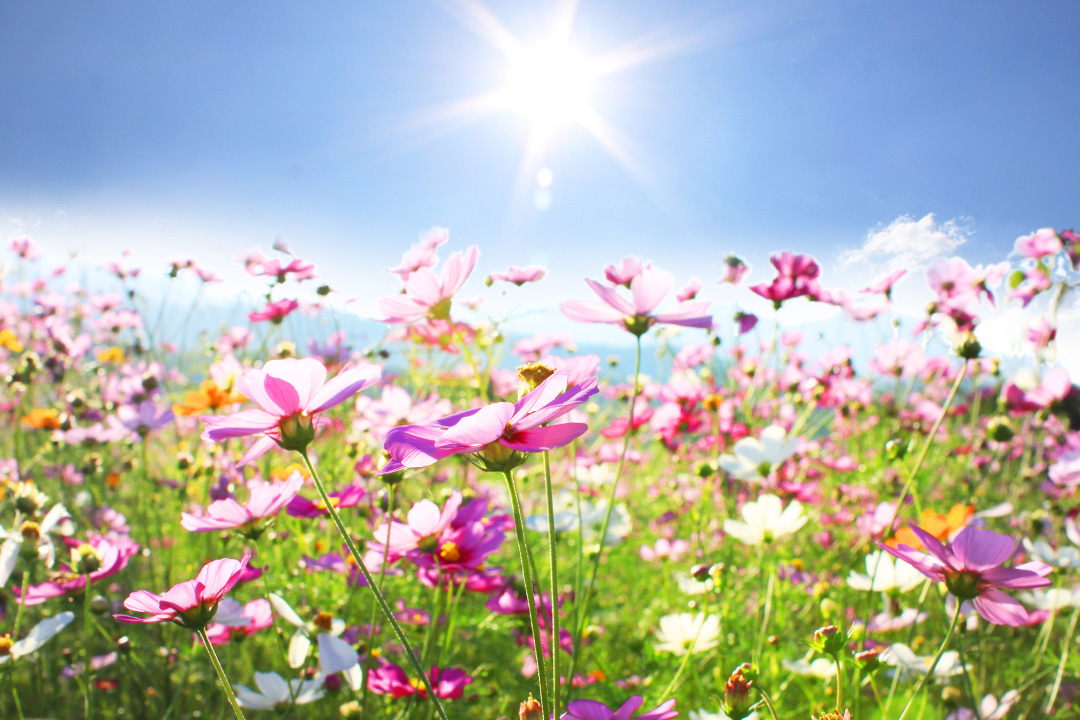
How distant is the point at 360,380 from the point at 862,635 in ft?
2.84

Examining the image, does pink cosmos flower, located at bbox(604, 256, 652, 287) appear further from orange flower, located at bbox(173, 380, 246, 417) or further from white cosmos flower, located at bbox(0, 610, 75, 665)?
white cosmos flower, located at bbox(0, 610, 75, 665)

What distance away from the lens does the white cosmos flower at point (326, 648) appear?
609mm

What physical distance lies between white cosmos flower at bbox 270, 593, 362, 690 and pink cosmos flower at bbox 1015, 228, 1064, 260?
68.9 inches

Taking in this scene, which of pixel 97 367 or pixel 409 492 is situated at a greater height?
pixel 97 367

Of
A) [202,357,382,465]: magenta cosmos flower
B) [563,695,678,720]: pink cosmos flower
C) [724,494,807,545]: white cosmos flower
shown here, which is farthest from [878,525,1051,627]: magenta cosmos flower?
[202,357,382,465]: magenta cosmos flower

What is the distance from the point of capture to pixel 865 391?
Answer: 1.97 metres

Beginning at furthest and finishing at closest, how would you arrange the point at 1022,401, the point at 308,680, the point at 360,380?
1. the point at 1022,401
2. the point at 308,680
3. the point at 360,380

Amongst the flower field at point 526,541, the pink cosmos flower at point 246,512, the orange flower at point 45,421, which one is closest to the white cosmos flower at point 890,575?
the flower field at point 526,541

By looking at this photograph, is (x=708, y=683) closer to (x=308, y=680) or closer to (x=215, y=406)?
(x=308, y=680)

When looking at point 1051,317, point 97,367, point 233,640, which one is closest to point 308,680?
point 233,640

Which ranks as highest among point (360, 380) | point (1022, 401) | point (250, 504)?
point (1022, 401)

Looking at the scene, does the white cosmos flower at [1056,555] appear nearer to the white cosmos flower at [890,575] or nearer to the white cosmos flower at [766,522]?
the white cosmos flower at [890,575]

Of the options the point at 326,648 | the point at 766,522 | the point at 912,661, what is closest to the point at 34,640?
the point at 326,648

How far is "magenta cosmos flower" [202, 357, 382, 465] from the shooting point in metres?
0.43
